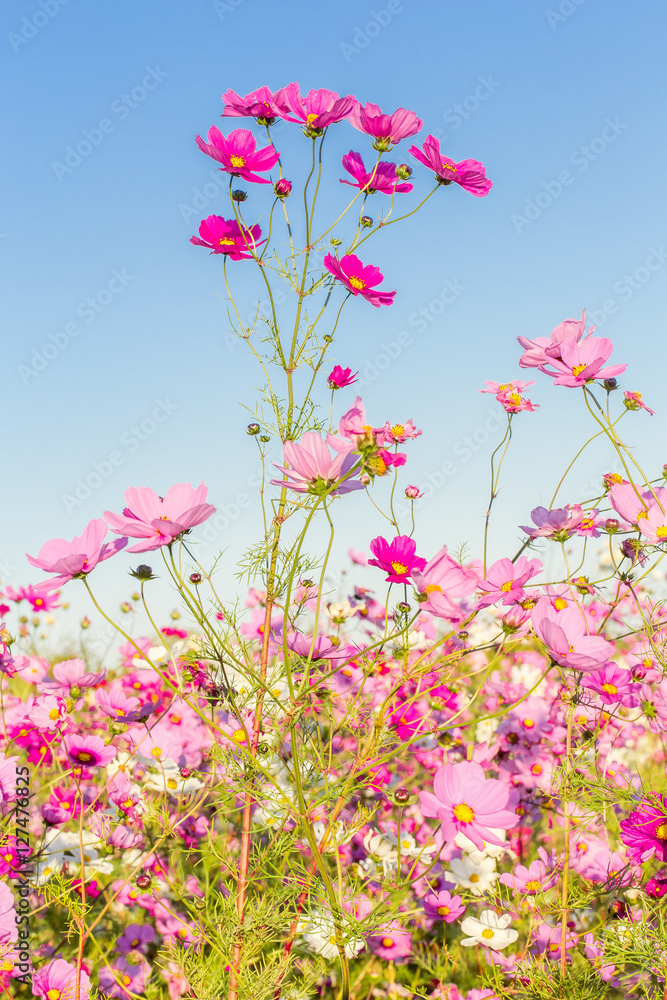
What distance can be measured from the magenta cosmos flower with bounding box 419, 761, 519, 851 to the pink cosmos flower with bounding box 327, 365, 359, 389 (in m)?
0.71

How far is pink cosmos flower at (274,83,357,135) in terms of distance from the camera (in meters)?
1.18

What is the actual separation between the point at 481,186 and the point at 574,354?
0.36 m

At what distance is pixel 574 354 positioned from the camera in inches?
48.1

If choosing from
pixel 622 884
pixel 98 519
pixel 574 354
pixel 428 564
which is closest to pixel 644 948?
pixel 622 884

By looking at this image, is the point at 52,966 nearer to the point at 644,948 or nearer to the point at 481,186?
the point at 644,948

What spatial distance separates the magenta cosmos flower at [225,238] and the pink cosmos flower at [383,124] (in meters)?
0.28

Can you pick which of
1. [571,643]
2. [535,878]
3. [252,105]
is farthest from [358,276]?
[535,878]

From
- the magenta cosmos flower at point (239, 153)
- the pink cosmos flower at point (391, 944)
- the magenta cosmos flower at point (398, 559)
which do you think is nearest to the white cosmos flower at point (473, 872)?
the pink cosmos flower at point (391, 944)

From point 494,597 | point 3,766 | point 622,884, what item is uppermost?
point 494,597

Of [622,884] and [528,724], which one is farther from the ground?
[528,724]

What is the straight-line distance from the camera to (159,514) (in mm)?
1001

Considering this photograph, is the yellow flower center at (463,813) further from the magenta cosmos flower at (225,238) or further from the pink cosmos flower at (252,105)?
the pink cosmos flower at (252,105)

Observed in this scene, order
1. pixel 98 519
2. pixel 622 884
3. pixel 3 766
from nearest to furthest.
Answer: pixel 98 519
pixel 3 766
pixel 622 884

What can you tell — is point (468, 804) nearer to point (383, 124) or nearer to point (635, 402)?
point (635, 402)
